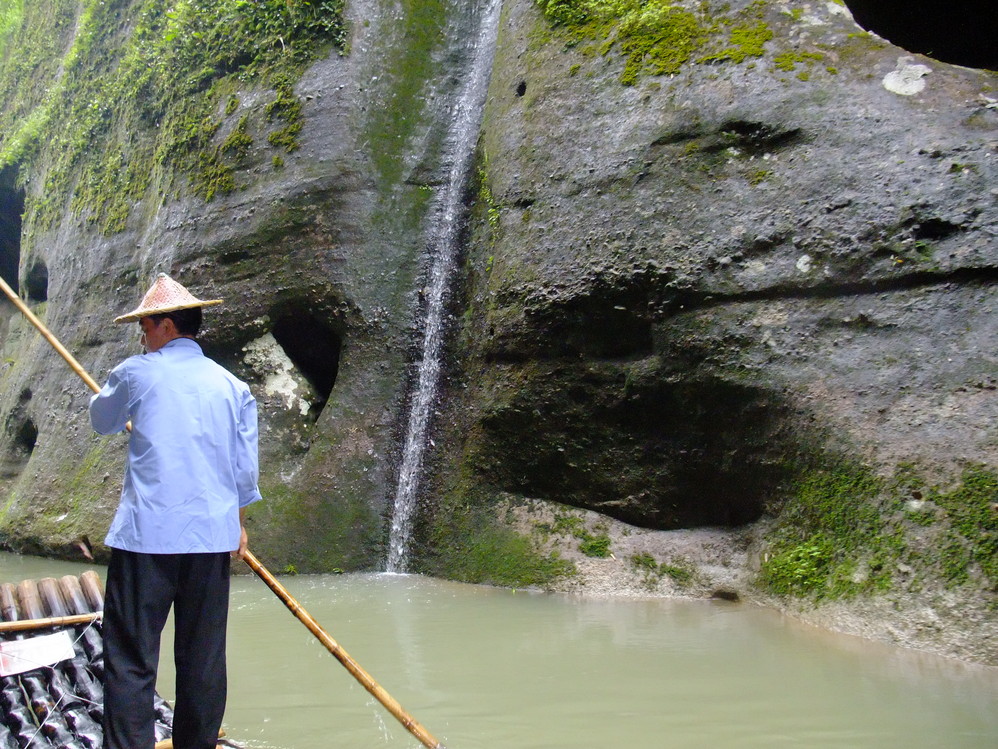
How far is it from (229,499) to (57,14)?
15.3 metres

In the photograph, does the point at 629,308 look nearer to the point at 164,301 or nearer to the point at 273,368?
the point at 164,301

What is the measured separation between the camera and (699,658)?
417 cm

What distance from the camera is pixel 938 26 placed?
882 cm

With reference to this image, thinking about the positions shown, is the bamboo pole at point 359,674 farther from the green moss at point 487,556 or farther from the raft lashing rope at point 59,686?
the green moss at point 487,556

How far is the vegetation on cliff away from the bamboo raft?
5.77 m

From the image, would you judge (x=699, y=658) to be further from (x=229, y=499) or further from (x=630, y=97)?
(x=630, y=97)

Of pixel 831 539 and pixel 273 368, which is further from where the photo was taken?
pixel 273 368

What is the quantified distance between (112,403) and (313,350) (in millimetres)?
5827

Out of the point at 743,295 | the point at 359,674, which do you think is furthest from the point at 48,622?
the point at 743,295

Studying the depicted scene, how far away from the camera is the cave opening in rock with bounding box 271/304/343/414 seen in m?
8.54

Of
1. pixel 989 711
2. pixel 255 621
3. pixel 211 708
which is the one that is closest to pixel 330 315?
pixel 255 621

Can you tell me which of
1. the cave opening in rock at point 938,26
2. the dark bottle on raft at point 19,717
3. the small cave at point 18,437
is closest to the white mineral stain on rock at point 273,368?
the small cave at point 18,437

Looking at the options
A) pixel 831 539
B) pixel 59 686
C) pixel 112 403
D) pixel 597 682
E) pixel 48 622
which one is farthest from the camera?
pixel 831 539

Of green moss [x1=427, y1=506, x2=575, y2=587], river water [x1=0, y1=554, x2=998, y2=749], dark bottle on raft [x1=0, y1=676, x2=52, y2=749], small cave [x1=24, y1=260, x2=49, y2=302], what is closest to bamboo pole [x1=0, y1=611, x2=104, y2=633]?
dark bottle on raft [x1=0, y1=676, x2=52, y2=749]
